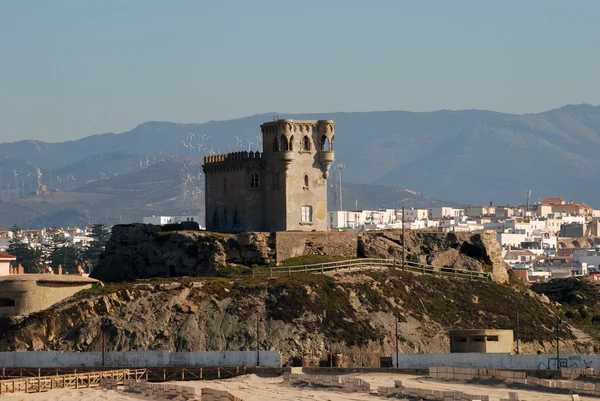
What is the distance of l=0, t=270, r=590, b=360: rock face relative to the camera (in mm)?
102062

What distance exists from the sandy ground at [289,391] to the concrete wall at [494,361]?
3248mm

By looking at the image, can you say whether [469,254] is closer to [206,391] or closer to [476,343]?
[476,343]

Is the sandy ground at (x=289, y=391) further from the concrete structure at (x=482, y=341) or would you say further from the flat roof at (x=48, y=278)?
the flat roof at (x=48, y=278)

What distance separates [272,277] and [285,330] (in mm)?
7646

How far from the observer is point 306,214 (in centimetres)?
12012

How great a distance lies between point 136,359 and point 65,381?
8078 mm

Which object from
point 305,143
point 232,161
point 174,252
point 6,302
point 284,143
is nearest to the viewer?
point 6,302

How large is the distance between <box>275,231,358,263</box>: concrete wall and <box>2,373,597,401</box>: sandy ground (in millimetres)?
22602

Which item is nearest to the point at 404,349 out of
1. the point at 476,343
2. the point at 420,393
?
the point at 476,343

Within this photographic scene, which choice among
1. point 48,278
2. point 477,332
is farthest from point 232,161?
point 477,332

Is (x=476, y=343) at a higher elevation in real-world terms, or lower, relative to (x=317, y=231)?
lower

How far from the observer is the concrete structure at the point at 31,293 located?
10612 cm

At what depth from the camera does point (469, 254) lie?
419 feet

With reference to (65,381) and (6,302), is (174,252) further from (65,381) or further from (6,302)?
(65,381)
